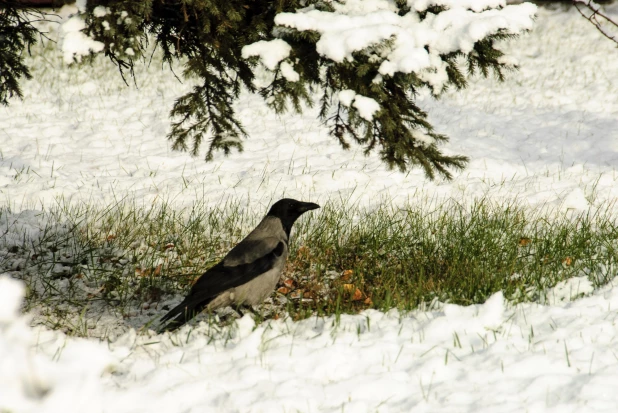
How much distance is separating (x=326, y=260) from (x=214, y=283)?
1522 millimetres

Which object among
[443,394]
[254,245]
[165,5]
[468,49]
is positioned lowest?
[443,394]

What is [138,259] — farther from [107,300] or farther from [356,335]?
[356,335]

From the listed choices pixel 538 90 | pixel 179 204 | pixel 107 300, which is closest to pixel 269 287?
pixel 107 300

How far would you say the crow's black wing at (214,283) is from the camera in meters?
4.04

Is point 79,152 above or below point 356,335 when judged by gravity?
above

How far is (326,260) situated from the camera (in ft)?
17.8

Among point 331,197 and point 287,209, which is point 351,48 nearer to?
point 287,209

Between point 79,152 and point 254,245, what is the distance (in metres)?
6.37

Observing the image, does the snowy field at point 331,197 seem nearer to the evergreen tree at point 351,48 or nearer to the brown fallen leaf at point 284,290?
the brown fallen leaf at point 284,290

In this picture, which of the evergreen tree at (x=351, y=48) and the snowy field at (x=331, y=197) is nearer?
the snowy field at (x=331, y=197)

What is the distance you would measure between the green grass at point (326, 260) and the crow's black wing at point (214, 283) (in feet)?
1.37

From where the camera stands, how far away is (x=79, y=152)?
9.78 m

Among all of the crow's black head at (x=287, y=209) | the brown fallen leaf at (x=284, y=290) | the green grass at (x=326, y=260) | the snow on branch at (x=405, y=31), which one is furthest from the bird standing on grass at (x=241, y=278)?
the snow on branch at (x=405, y=31)

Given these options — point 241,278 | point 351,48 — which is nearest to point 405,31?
point 351,48
